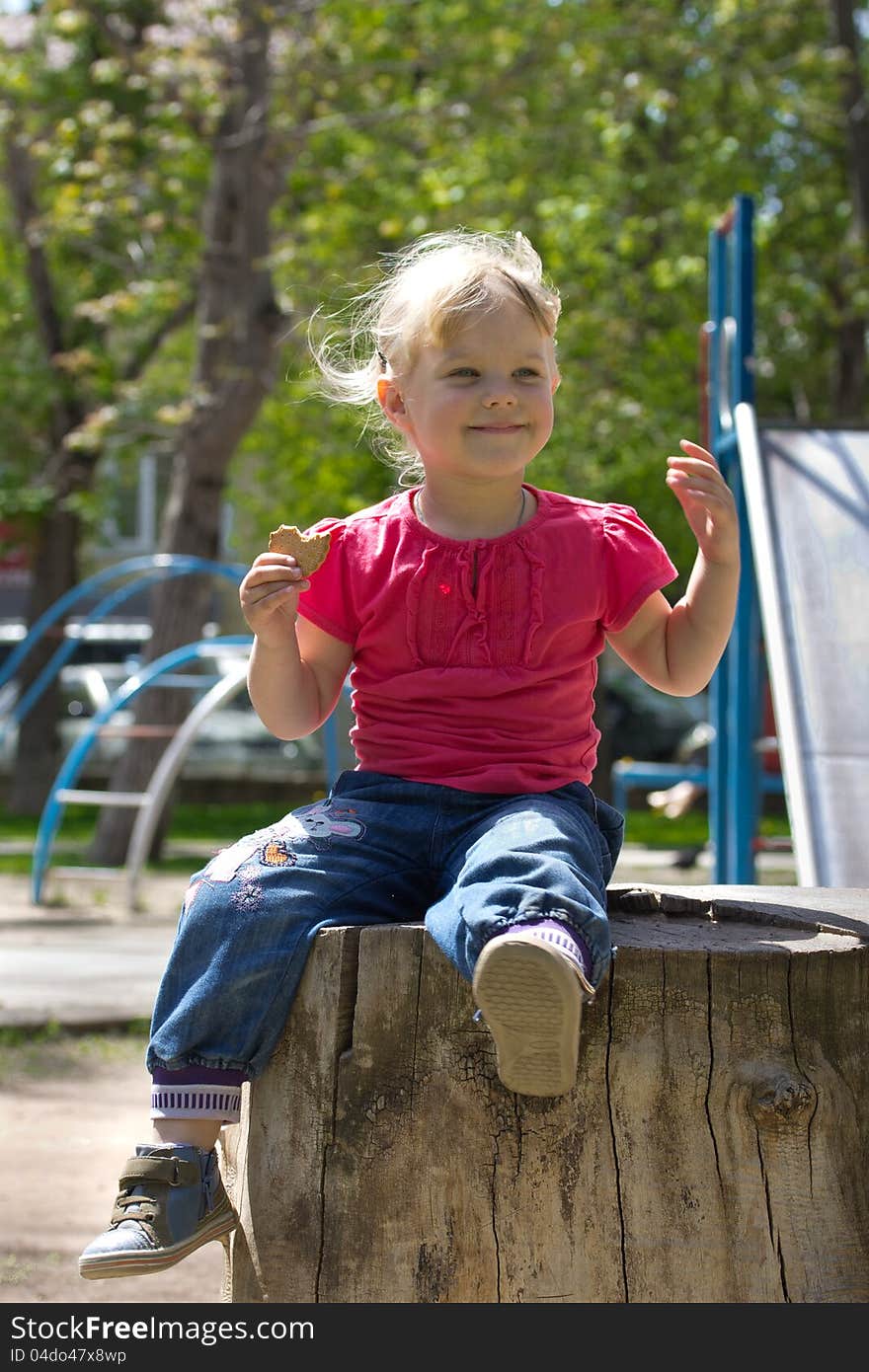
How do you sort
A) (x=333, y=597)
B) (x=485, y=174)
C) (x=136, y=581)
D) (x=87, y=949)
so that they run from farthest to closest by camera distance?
(x=485, y=174)
(x=136, y=581)
(x=87, y=949)
(x=333, y=597)

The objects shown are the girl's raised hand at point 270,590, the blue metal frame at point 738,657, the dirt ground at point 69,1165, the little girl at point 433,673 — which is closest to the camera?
the little girl at point 433,673

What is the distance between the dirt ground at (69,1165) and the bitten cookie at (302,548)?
1255 mm

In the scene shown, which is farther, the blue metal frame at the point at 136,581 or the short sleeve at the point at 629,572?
the blue metal frame at the point at 136,581

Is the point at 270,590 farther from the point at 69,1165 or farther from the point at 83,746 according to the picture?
the point at 83,746

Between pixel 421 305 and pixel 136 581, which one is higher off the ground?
pixel 136 581

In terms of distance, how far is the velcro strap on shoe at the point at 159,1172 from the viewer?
86.8 inches

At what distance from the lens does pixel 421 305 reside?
2527mm

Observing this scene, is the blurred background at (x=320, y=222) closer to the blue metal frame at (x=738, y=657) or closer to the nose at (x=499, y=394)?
the blue metal frame at (x=738, y=657)

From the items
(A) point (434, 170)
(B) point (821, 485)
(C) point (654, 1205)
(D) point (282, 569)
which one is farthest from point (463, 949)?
(A) point (434, 170)

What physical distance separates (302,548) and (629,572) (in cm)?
50

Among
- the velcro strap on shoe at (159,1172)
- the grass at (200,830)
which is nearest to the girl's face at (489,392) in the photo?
the velcro strap on shoe at (159,1172)

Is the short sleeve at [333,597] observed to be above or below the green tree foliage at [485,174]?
below

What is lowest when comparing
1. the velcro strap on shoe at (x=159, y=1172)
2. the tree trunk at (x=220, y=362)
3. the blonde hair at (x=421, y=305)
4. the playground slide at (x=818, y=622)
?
the velcro strap on shoe at (x=159, y=1172)

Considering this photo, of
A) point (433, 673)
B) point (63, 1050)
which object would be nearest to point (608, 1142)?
point (433, 673)
